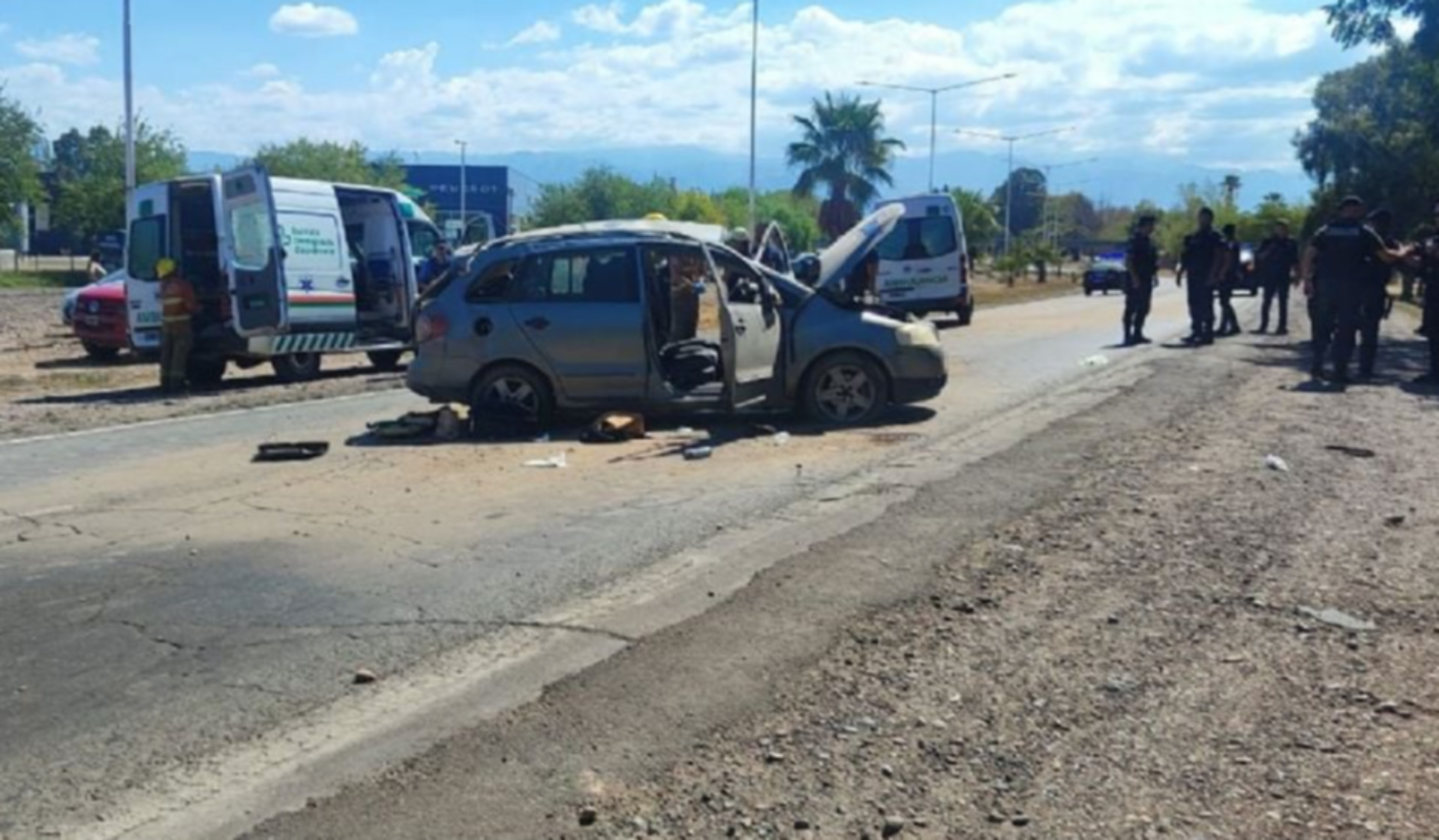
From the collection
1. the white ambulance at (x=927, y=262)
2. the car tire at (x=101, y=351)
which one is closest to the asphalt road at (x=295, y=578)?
the car tire at (x=101, y=351)

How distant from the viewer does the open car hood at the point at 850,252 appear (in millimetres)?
12508

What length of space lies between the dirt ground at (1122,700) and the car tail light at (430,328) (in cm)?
619

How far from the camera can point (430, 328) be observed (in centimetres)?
1212

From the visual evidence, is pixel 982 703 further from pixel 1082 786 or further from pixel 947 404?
pixel 947 404

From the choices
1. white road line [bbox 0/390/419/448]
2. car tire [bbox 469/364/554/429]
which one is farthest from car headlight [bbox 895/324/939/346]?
white road line [bbox 0/390/419/448]

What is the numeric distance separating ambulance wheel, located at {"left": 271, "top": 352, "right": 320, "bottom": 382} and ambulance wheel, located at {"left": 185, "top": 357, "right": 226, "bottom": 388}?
0.68 metres

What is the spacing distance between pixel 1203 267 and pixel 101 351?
1730 cm

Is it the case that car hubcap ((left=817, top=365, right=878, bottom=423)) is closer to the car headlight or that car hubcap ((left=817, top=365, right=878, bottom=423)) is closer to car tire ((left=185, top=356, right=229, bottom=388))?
the car headlight

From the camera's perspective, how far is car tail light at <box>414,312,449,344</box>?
12.1m

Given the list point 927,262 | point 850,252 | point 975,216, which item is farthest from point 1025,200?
point 850,252

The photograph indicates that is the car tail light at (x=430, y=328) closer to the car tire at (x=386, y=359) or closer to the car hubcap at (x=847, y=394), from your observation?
the car hubcap at (x=847, y=394)

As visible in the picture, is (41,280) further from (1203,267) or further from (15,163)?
(1203,267)

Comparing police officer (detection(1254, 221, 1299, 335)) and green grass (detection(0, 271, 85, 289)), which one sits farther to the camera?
green grass (detection(0, 271, 85, 289))

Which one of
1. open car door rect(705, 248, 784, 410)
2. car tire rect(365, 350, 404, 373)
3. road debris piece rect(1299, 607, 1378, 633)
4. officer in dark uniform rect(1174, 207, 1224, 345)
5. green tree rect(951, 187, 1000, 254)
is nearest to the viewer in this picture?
road debris piece rect(1299, 607, 1378, 633)
